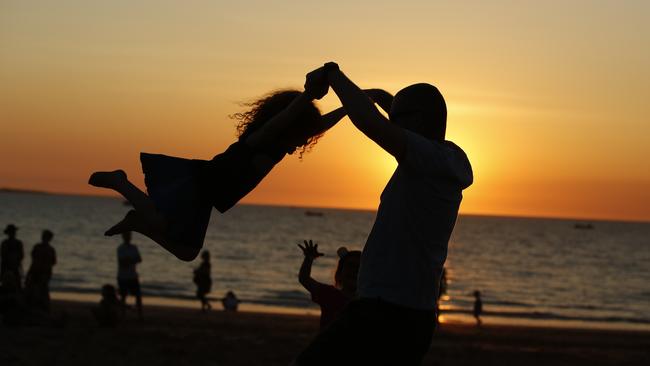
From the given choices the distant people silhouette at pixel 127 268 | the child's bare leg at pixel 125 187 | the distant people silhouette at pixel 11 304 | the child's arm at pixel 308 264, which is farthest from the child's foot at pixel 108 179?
the distant people silhouette at pixel 127 268

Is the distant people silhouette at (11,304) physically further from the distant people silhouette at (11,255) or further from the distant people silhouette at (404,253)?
the distant people silhouette at (404,253)

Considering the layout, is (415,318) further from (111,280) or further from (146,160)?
(111,280)

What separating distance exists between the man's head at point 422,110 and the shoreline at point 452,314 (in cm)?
2524

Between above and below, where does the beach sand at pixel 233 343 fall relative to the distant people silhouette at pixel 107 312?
below

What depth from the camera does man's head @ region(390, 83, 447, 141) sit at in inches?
162

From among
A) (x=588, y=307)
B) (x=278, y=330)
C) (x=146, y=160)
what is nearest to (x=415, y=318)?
(x=146, y=160)

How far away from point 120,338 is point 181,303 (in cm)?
1541

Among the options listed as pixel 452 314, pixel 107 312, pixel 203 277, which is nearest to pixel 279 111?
pixel 107 312

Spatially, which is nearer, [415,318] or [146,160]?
[415,318]

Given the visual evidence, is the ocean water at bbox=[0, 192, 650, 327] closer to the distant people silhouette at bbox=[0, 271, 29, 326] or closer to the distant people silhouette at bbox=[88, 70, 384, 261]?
the distant people silhouette at bbox=[0, 271, 29, 326]

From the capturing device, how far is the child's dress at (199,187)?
5.22 meters

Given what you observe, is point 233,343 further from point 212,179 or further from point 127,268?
point 212,179

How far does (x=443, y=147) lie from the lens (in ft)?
13.5

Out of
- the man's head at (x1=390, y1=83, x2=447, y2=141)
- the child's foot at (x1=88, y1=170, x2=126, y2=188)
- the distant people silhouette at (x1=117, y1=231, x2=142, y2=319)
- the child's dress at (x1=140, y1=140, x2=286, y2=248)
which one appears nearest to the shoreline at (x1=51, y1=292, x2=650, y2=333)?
the distant people silhouette at (x1=117, y1=231, x2=142, y2=319)
